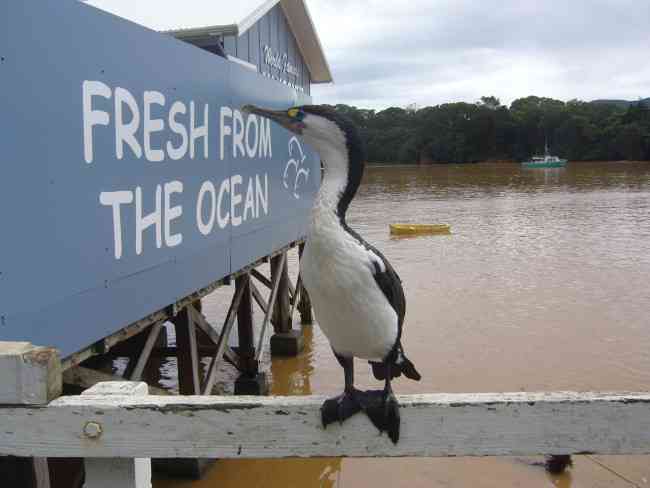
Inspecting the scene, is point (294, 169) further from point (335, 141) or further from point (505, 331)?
point (505, 331)

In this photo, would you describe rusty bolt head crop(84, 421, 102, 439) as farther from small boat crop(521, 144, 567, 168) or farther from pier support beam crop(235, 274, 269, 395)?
small boat crop(521, 144, 567, 168)

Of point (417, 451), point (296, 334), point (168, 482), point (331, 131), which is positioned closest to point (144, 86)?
point (331, 131)

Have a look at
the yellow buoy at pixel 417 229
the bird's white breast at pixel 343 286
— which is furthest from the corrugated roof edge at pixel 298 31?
the yellow buoy at pixel 417 229

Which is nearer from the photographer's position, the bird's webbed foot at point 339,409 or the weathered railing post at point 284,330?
the bird's webbed foot at point 339,409

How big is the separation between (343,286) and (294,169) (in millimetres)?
6035

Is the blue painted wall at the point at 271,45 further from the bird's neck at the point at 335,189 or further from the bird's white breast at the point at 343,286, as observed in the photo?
the bird's white breast at the point at 343,286

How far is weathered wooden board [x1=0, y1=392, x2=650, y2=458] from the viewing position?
1794 millimetres

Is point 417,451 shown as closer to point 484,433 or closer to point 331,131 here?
point 484,433

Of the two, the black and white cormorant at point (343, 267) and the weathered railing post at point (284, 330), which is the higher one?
the black and white cormorant at point (343, 267)

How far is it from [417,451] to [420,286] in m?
14.9

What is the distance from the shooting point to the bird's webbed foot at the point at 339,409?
1.86 metres

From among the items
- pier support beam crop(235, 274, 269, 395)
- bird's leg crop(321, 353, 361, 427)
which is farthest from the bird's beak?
pier support beam crop(235, 274, 269, 395)

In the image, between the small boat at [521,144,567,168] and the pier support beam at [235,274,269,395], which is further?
the small boat at [521,144,567,168]

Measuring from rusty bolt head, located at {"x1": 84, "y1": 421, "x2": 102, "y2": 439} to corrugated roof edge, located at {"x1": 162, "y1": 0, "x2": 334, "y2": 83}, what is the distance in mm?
5793
